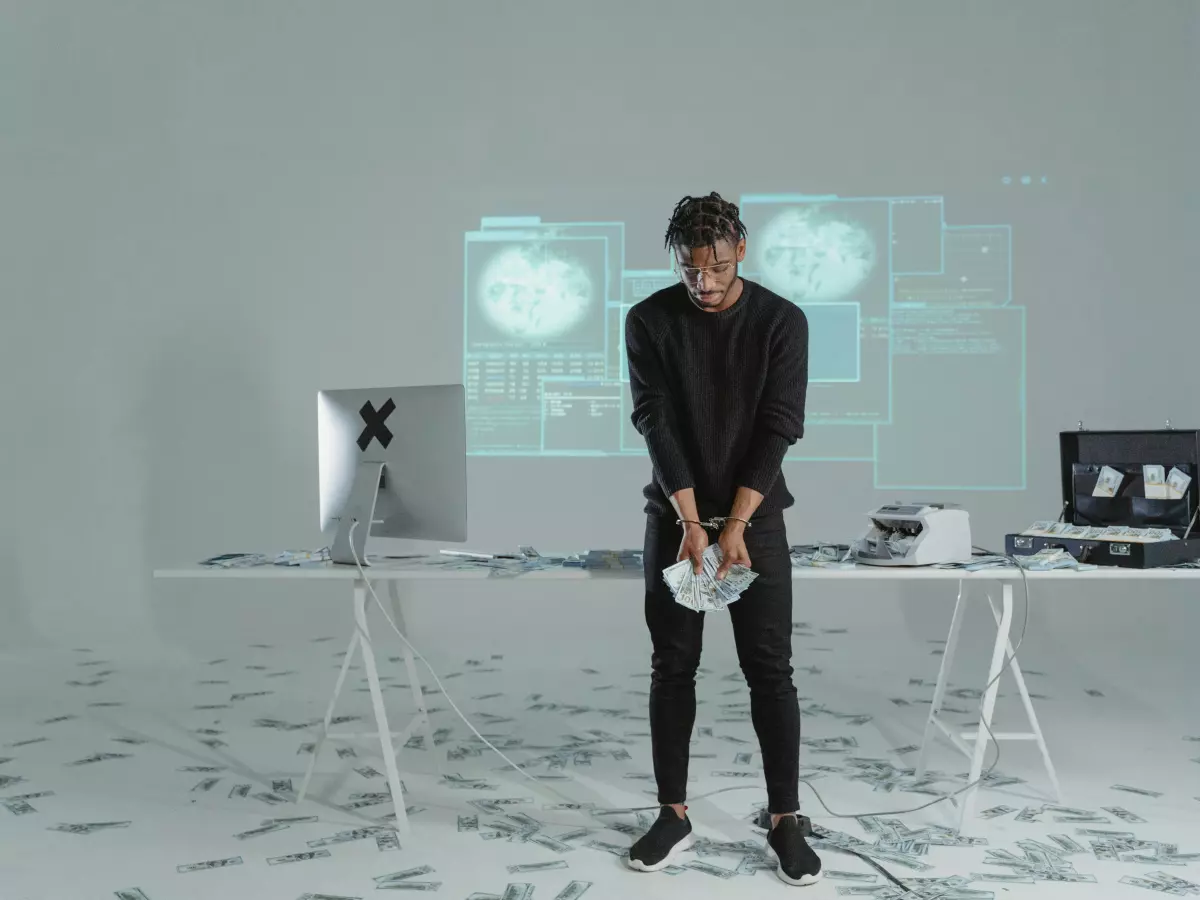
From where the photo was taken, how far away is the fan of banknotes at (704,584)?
233 centimetres

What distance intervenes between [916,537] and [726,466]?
676 mm

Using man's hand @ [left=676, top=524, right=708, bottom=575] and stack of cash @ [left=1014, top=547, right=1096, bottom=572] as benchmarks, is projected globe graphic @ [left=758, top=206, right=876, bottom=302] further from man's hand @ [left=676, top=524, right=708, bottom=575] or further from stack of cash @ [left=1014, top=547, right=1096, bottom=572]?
man's hand @ [left=676, top=524, right=708, bottom=575]

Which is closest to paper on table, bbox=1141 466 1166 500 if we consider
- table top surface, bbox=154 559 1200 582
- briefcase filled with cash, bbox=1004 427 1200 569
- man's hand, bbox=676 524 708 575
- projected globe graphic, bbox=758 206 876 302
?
briefcase filled with cash, bbox=1004 427 1200 569

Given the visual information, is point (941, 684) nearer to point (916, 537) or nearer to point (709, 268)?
point (916, 537)

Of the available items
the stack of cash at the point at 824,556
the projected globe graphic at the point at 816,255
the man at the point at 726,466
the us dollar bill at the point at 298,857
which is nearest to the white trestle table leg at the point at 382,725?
the us dollar bill at the point at 298,857

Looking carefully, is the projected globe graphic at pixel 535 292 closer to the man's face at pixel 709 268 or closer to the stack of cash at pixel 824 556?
the stack of cash at pixel 824 556

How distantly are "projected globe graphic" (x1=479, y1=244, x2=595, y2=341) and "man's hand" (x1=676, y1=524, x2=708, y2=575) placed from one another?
2.86 metres

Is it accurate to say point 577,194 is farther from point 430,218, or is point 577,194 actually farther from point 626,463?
point 626,463

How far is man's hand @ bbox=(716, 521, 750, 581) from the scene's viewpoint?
2326 millimetres

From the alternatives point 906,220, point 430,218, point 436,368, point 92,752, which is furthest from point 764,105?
point 92,752

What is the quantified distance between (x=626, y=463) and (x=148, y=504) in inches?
98.5

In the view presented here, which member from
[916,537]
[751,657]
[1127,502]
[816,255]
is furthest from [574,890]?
[816,255]

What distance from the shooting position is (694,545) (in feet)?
7.70

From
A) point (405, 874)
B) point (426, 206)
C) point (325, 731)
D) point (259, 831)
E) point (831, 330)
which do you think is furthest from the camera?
point (426, 206)
